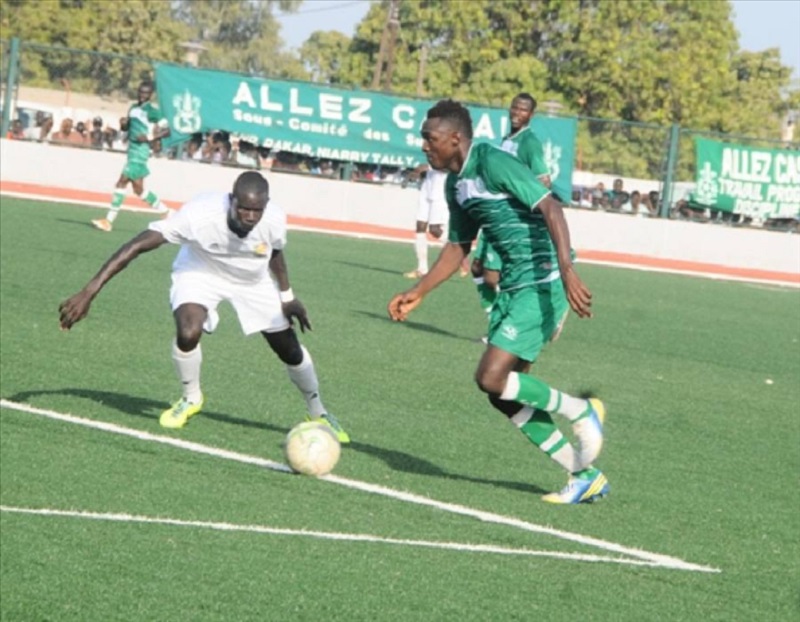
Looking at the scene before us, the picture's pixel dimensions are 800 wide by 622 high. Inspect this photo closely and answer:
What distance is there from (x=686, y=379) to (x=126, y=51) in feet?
222

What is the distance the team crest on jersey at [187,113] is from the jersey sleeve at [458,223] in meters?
23.7

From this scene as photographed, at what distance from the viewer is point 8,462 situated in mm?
9148

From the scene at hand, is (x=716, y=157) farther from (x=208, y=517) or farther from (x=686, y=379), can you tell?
(x=208, y=517)

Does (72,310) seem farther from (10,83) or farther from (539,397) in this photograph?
(10,83)

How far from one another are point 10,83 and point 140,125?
8.73 meters

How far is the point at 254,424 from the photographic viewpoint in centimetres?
1096

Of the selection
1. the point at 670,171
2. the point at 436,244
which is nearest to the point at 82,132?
the point at 436,244

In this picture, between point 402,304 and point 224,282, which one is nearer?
→ point 402,304

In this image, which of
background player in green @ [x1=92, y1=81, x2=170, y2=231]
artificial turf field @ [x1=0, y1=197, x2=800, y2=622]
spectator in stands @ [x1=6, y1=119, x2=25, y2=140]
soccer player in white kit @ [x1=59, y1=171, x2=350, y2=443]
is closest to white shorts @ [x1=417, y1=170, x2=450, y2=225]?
artificial turf field @ [x1=0, y1=197, x2=800, y2=622]

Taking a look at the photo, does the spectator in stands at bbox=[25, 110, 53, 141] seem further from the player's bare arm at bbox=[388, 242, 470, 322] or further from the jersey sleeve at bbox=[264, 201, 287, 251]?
the player's bare arm at bbox=[388, 242, 470, 322]

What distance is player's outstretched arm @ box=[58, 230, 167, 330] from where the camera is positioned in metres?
9.22

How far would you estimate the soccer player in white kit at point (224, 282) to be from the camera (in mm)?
9977

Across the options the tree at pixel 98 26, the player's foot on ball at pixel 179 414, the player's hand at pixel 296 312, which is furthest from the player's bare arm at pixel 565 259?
the tree at pixel 98 26

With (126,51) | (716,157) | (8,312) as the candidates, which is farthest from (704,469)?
(126,51)
